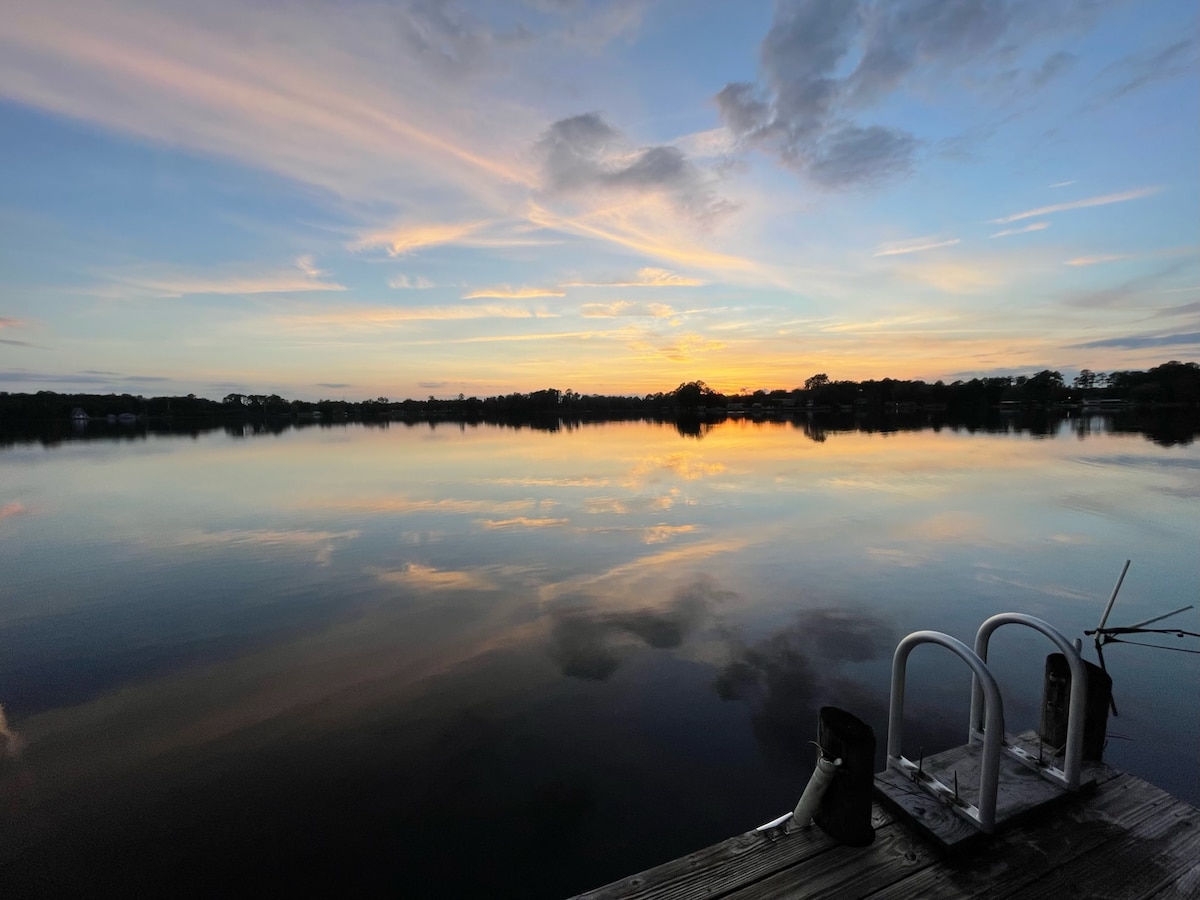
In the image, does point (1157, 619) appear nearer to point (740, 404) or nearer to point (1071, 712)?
point (1071, 712)

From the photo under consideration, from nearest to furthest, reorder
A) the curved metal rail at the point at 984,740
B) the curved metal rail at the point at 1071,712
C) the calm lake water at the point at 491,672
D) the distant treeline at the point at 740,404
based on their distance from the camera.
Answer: the curved metal rail at the point at 984,740, the curved metal rail at the point at 1071,712, the calm lake water at the point at 491,672, the distant treeline at the point at 740,404

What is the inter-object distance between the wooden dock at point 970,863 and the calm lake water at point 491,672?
1326mm

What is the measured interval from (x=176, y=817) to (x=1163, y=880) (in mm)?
6897

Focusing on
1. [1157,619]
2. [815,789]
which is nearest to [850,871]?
[815,789]

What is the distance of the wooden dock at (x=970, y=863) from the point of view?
309 cm

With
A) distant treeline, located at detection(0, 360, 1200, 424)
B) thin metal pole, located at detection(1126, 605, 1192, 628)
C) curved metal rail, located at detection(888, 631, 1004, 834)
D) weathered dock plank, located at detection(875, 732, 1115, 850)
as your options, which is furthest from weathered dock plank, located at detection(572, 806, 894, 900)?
distant treeline, located at detection(0, 360, 1200, 424)

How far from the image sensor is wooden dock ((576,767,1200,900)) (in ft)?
10.1

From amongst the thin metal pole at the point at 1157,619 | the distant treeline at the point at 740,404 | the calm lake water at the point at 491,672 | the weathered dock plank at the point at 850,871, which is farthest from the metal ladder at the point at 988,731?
the distant treeline at the point at 740,404

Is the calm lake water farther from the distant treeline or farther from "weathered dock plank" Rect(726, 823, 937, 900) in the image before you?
the distant treeline

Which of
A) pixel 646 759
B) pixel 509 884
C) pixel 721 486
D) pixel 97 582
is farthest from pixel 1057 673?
pixel 721 486

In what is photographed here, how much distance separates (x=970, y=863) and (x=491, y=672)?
543 cm

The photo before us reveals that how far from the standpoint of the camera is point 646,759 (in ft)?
18.2

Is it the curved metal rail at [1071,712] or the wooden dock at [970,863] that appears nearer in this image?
the wooden dock at [970,863]

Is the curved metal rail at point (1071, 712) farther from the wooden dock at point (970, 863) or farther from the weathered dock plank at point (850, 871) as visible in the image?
the weathered dock plank at point (850, 871)
